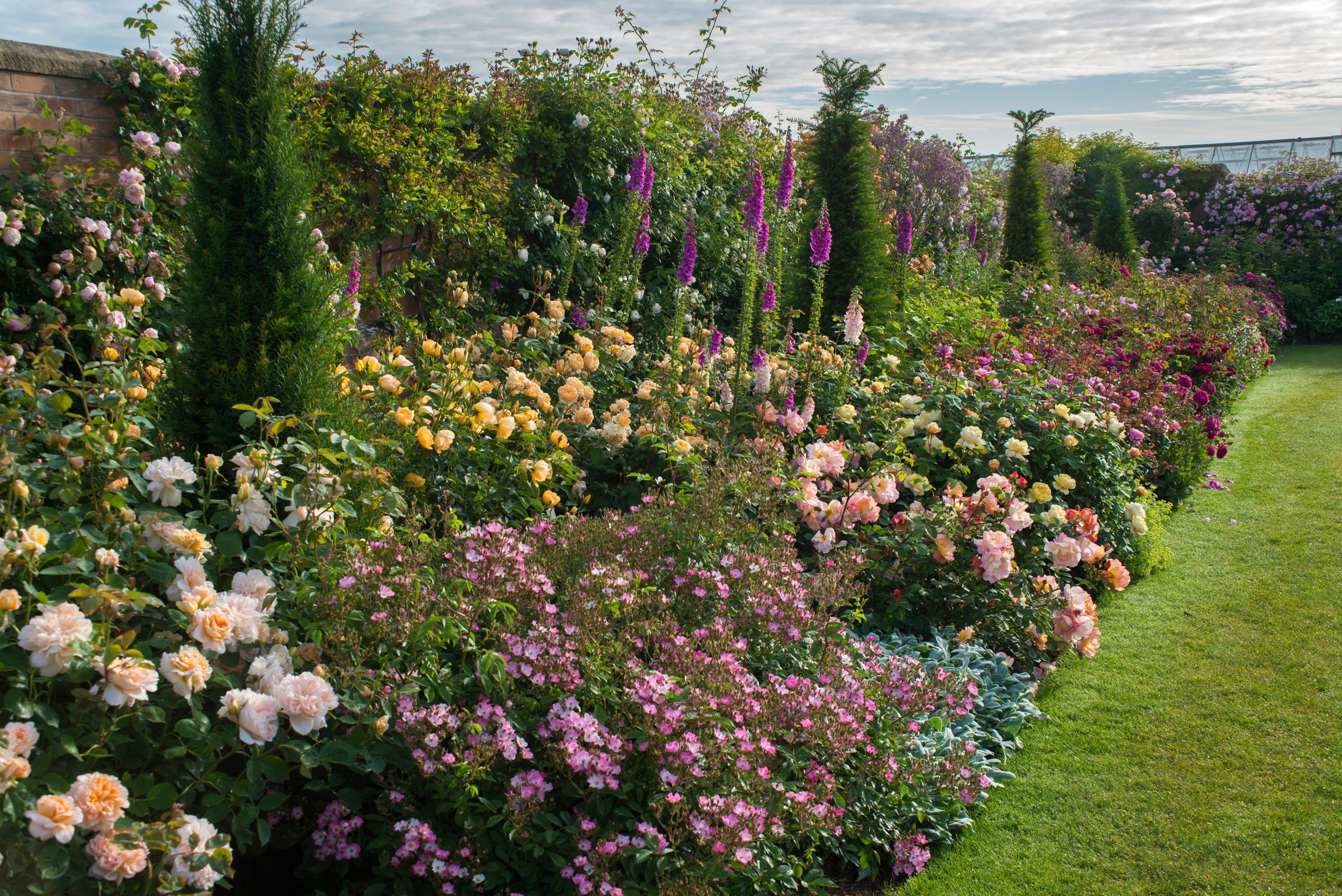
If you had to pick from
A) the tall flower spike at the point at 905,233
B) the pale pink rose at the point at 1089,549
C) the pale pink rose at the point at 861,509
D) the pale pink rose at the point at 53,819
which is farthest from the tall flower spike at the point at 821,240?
the pale pink rose at the point at 53,819

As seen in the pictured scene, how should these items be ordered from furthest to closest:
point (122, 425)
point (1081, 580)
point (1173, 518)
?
point (1173, 518) → point (1081, 580) → point (122, 425)

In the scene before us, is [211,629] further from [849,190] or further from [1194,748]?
[849,190]

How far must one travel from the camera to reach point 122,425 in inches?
88.6

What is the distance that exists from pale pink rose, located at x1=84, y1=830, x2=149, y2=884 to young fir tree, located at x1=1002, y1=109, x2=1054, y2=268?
13519mm

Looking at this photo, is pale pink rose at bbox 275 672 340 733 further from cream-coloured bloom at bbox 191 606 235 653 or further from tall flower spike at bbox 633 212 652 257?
tall flower spike at bbox 633 212 652 257

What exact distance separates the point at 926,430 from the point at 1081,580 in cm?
118

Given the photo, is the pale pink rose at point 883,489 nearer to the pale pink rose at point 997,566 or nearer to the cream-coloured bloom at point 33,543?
the pale pink rose at point 997,566

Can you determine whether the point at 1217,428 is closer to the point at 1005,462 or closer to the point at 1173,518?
the point at 1173,518


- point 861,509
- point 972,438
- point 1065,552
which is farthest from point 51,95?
point 1065,552

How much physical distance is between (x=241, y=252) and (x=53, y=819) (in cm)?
192

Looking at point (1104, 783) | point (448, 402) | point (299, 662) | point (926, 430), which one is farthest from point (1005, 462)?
point (299, 662)

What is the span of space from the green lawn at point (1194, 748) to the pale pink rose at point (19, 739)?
226 centimetres

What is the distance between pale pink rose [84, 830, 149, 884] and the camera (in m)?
1.54

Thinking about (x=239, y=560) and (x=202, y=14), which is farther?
(x=202, y=14)
